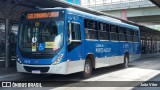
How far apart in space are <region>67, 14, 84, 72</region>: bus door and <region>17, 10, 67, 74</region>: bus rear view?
398 millimetres

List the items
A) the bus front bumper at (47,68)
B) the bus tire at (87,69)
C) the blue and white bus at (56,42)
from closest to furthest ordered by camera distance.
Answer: the bus front bumper at (47,68) < the blue and white bus at (56,42) < the bus tire at (87,69)

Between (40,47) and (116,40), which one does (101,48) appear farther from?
(40,47)

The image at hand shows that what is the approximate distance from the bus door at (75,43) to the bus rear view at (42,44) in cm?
40

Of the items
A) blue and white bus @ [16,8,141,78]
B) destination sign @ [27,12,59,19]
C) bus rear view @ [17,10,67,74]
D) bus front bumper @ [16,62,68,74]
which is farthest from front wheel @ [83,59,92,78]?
destination sign @ [27,12,59,19]

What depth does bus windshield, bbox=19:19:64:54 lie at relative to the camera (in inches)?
447

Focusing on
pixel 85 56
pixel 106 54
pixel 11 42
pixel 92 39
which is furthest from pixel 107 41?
pixel 11 42

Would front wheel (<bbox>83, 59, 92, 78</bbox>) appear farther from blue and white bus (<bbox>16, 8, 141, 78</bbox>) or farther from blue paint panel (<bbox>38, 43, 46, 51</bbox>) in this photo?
blue paint panel (<bbox>38, 43, 46, 51</bbox>)

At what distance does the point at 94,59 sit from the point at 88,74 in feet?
2.86

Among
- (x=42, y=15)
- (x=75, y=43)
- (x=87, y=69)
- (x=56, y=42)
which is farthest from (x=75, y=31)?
(x=87, y=69)

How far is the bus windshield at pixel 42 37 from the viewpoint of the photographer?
11.4 meters

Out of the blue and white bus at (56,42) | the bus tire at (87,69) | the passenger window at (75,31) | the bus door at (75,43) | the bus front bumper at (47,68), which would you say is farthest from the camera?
the bus tire at (87,69)

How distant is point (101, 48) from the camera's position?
14969 millimetres

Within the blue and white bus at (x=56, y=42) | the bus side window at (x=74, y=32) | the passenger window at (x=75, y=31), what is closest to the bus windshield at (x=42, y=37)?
the blue and white bus at (x=56, y=42)

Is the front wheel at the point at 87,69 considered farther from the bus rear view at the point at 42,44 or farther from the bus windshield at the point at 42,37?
the bus windshield at the point at 42,37
